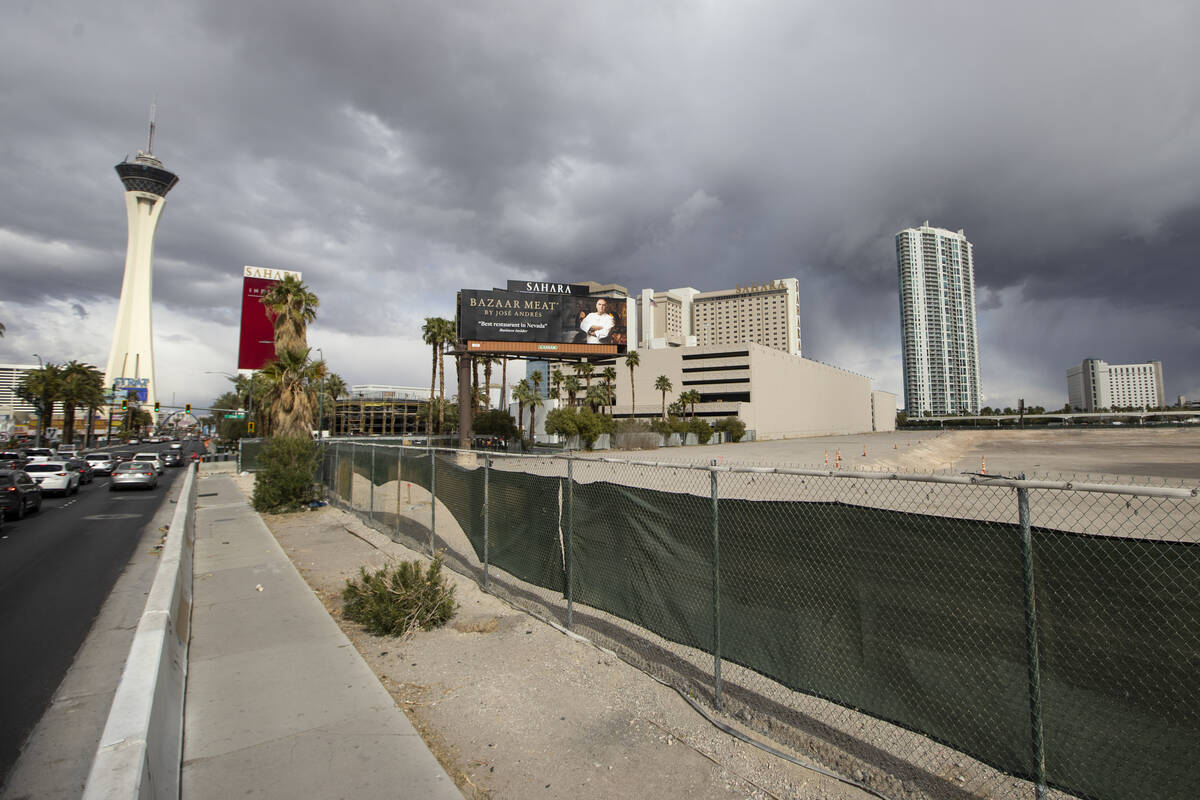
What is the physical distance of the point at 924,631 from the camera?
371 centimetres

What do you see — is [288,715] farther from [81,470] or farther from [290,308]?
[81,470]

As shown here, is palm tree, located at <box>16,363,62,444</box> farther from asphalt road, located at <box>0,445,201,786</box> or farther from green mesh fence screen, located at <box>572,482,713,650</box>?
green mesh fence screen, located at <box>572,482,713,650</box>

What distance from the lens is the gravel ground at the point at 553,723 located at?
12.6 ft

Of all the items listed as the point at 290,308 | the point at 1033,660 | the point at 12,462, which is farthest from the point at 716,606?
the point at 12,462

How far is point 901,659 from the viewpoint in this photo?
3.80m

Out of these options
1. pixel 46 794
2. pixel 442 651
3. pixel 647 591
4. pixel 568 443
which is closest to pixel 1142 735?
pixel 647 591

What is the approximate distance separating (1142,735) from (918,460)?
150ft

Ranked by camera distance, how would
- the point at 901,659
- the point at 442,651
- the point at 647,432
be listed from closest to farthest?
the point at 901,659
the point at 442,651
the point at 647,432

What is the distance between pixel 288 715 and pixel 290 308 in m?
28.4

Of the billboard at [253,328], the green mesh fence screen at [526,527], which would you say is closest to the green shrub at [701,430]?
the billboard at [253,328]

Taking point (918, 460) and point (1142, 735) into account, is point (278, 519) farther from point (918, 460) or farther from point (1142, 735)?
point (918, 460)

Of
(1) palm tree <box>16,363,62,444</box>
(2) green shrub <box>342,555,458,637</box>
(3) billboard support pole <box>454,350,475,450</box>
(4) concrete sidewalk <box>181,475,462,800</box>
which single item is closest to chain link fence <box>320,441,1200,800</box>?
(2) green shrub <box>342,555,458,637</box>

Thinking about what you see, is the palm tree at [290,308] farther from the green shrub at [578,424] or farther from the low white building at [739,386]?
the low white building at [739,386]

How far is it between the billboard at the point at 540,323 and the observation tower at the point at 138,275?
143677 mm
